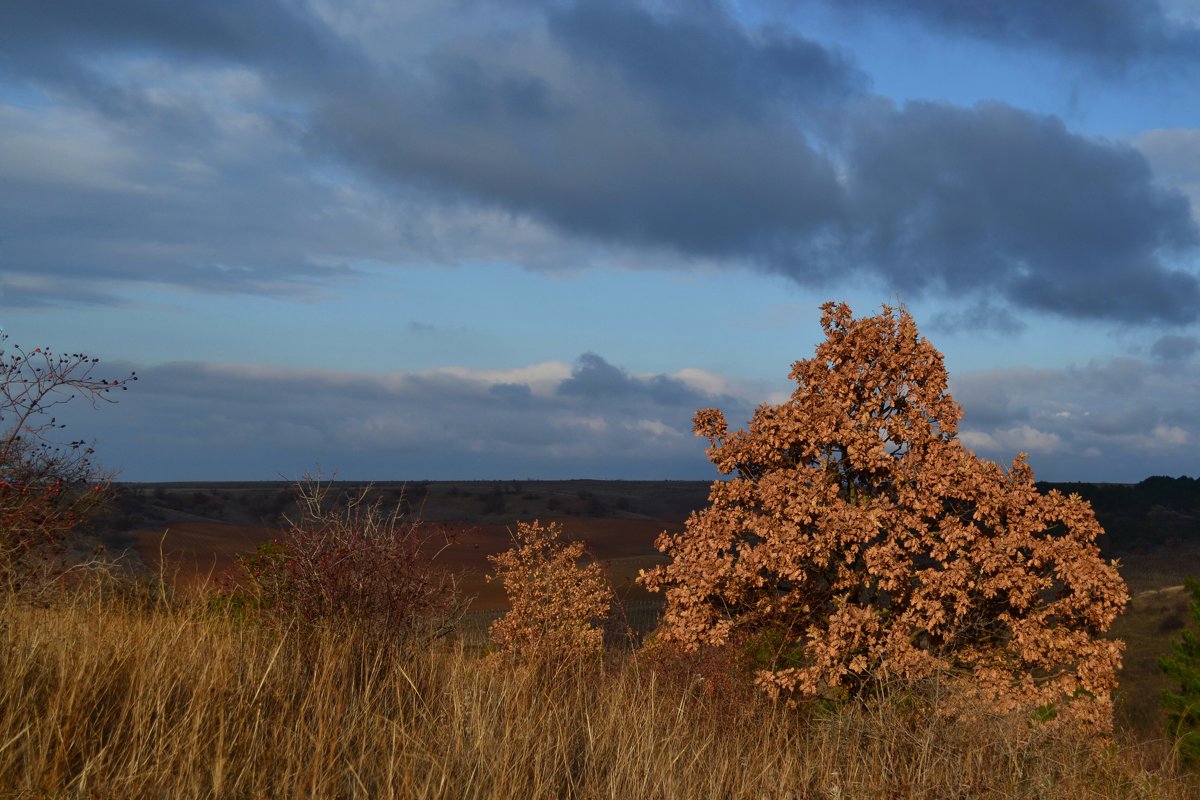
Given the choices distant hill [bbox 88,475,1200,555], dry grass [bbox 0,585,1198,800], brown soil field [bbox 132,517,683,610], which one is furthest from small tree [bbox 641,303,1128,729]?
distant hill [bbox 88,475,1200,555]

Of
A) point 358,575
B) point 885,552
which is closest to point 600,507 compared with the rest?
point 885,552

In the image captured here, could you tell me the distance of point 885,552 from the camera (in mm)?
14812

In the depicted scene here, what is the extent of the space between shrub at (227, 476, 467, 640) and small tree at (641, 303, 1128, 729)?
6364mm

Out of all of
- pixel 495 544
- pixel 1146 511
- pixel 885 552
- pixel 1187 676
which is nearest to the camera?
pixel 885 552

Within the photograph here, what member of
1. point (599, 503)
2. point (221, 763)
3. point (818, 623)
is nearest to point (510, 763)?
point (221, 763)

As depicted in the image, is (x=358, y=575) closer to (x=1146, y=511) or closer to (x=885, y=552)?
(x=885, y=552)

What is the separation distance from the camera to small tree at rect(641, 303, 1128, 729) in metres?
15.1

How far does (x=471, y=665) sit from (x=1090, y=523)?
12088 millimetres

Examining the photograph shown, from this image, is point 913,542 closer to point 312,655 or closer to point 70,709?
point 312,655

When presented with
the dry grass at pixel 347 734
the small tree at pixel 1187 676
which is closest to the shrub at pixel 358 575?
the dry grass at pixel 347 734

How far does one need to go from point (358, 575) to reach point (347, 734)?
3.77 meters

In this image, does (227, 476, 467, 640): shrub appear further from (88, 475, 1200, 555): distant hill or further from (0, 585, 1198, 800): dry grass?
(88, 475, 1200, 555): distant hill

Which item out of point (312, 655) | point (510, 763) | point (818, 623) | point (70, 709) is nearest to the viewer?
point (70, 709)

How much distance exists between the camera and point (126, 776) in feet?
16.6
